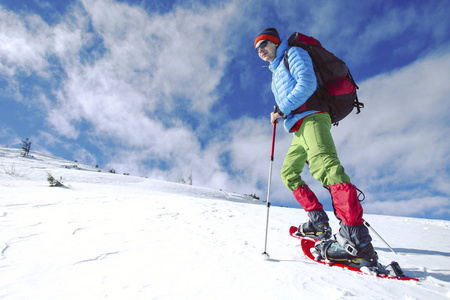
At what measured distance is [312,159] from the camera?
6.83ft

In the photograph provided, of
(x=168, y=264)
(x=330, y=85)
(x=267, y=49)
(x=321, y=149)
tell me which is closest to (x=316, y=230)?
(x=321, y=149)

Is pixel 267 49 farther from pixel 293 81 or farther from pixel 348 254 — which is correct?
pixel 348 254

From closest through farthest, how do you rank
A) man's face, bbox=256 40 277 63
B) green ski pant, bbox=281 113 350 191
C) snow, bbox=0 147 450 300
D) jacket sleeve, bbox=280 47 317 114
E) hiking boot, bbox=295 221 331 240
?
1. snow, bbox=0 147 450 300
2. green ski pant, bbox=281 113 350 191
3. jacket sleeve, bbox=280 47 317 114
4. hiking boot, bbox=295 221 331 240
5. man's face, bbox=256 40 277 63

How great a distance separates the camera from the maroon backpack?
7.20ft

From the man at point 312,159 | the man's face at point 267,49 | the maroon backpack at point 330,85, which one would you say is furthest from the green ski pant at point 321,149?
the man's face at point 267,49

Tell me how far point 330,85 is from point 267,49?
0.90 meters

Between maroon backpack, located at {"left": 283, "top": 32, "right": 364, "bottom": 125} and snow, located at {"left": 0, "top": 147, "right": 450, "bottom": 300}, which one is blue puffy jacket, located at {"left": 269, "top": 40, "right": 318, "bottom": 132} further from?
snow, located at {"left": 0, "top": 147, "right": 450, "bottom": 300}

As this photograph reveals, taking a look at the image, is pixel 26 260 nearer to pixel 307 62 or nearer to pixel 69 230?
pixel 69 230

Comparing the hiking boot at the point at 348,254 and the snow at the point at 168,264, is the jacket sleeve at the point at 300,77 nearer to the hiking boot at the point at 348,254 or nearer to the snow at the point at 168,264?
the hiking boot at the point at 348,254

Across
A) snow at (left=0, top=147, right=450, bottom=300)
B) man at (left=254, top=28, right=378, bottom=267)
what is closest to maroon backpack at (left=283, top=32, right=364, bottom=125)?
man at (left=254, top=28, right=378, bottom=267)

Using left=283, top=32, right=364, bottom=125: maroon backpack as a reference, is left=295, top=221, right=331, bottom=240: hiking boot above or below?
below

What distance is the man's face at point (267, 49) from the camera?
260 centimetres

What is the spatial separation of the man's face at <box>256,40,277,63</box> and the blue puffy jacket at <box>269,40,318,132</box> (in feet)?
0.36

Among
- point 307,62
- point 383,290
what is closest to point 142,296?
point 383,290
